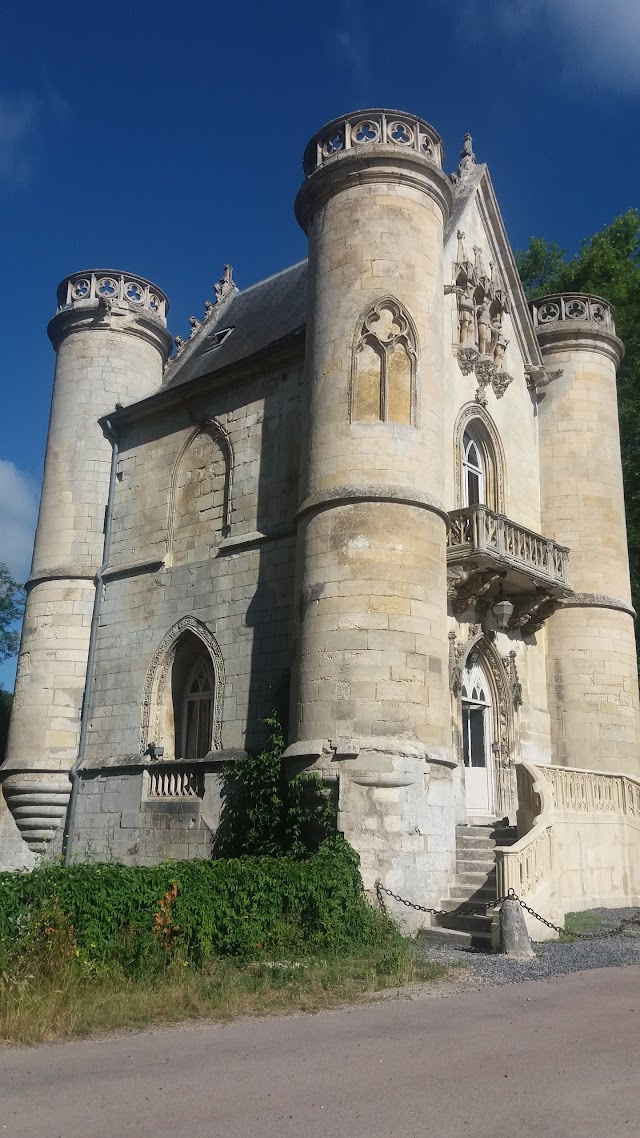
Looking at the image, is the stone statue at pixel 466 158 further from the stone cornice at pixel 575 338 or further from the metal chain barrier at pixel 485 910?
the metal chain barrier at pixel 485 910

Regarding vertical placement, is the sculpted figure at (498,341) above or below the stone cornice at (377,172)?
below

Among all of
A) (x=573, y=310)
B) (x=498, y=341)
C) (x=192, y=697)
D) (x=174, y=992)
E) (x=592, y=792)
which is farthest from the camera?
(x=573, y=310)

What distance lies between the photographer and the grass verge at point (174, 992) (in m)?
7.18

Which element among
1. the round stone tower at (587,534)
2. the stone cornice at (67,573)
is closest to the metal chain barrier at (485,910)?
the round stone tower at (587,534)

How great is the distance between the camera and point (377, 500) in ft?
45.3

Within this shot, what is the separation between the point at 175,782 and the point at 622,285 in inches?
693

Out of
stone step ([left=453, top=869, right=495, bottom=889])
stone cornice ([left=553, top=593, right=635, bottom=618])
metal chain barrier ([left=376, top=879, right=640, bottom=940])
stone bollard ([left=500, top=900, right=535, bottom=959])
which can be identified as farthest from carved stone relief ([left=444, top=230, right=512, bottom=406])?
stone bollard ([left=500, top=900, right=535, bottom=959])

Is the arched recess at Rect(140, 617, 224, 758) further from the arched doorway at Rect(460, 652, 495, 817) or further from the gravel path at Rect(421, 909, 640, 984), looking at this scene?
the gravel path at Rect(421, 909, 640, 984)

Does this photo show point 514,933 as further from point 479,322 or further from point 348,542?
point 479,322

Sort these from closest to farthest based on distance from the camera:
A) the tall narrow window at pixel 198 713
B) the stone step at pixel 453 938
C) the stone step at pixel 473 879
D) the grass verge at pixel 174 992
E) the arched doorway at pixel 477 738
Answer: the grass verge at pixel 174 992
the stone step at pixel 453 938
the stone step at pixel 473 879
the arched doorway at pixel 477 738
the tall narrow window at pixel 198 713

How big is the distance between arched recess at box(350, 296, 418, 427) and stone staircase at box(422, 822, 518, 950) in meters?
5.96

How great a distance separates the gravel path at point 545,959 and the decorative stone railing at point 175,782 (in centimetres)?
511

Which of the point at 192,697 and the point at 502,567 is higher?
the point at 502,567

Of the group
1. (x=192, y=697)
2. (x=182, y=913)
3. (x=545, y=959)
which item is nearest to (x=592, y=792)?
(x=545, y=959)
